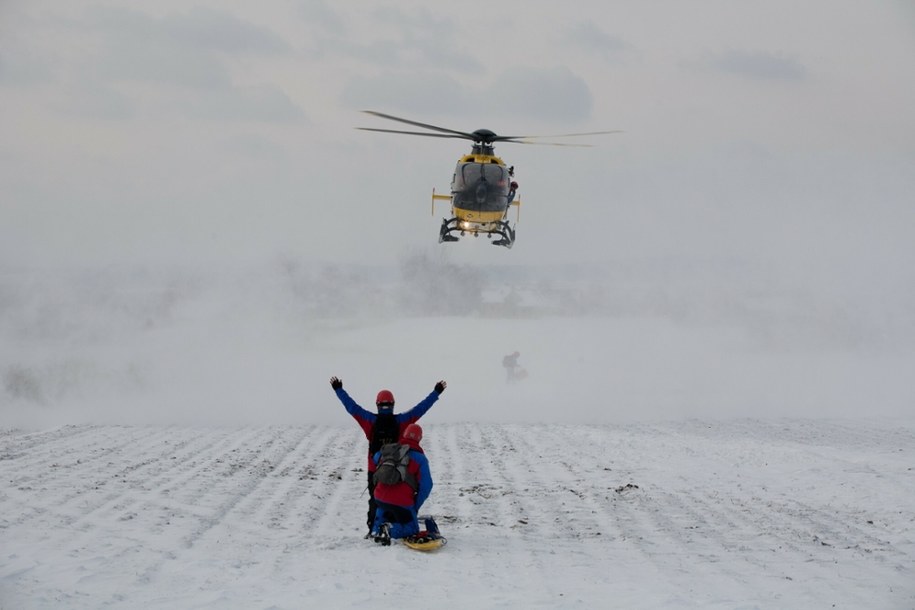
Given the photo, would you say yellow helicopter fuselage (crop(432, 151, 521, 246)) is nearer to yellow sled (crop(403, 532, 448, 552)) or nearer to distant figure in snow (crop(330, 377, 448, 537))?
distant figure in snow (crop(330, 377, 448, 537))

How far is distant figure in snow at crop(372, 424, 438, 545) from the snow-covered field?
0.35 metres

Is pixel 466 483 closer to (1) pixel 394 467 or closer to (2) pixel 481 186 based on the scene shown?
(1) pixel 394 467

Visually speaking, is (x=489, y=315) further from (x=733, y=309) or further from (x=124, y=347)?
(x=124, y=347)

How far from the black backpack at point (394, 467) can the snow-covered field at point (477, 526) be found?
2.60 feet

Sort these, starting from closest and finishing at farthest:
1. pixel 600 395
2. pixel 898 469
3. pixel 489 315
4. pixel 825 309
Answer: pixel 898 469, pixel 600 395, pixel 825 309, pixel 489 315

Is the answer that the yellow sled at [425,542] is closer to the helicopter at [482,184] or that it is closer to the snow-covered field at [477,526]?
the snow-covered field at [477,526]

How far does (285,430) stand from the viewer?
22172 millimetres

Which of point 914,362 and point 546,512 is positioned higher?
point 914,362

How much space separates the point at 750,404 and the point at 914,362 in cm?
2092

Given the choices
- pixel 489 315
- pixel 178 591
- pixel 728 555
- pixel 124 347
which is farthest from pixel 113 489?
pixel 489 315

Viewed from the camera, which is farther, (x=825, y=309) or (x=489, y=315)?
(x=489, y=315)

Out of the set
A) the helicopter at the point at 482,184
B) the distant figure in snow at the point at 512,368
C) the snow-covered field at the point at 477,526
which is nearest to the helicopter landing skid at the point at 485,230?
the helicopter at the point at 482,184

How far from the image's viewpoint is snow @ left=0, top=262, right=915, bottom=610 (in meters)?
7.68

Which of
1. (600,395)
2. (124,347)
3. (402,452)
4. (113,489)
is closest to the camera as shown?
(402,452)
